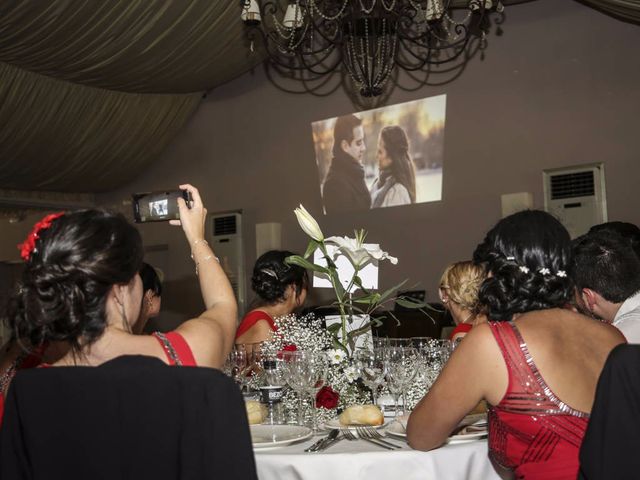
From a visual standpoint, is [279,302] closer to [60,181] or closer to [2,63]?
[2,63]

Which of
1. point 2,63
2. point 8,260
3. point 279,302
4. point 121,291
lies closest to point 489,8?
point 279,302

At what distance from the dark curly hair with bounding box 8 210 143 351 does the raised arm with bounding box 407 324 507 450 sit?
0.79 meters

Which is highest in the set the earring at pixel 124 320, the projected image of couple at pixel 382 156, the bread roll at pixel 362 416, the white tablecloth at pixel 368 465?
the projected image of couple at pixel 382 156

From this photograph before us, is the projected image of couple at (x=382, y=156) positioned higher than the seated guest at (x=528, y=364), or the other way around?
the projected image of couple at (x=382, y=156)

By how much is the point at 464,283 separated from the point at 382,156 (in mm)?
5214

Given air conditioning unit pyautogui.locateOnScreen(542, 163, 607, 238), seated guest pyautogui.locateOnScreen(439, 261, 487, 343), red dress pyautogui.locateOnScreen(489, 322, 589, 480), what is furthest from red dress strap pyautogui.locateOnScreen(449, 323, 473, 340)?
air conditioning unit pyautogui.locateOnScreen(542, 163, 607, 238)

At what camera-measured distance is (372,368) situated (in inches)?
97.1

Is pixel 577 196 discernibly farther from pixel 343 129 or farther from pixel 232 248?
pixel 232 248

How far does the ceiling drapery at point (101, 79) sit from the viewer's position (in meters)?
7.32

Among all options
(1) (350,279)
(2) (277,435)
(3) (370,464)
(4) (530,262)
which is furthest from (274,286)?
(4) (530,262)

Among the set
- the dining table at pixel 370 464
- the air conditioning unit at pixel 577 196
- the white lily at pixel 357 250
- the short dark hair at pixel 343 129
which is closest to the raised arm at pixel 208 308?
the dining table at pixel 370 464

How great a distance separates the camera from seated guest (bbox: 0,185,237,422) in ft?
5.06

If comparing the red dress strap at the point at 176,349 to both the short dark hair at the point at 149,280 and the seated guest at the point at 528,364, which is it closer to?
the seated guest at the point at 528,364

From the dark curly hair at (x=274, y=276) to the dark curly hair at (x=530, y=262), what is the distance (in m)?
2.05
